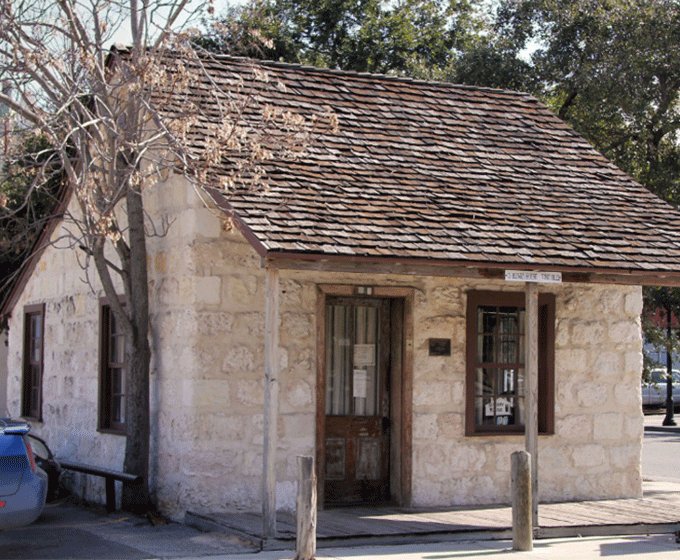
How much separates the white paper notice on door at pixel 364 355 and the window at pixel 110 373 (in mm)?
3000

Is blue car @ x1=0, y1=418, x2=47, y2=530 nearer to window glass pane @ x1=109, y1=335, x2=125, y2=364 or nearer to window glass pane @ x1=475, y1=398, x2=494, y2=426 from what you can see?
window glass pane @ x1=109, y1=335, x2=125, y2=364

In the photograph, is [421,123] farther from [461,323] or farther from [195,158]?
[195,158]

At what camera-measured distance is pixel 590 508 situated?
38.3ft

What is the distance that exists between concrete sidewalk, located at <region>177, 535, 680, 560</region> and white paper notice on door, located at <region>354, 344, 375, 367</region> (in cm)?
272

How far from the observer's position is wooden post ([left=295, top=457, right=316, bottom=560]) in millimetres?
8430

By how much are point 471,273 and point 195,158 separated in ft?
9.67

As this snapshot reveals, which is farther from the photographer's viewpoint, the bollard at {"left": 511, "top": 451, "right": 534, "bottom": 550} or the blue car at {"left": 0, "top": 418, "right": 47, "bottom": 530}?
the bollard at {"left": 511, "top": 451, "right": 534, "bottom": 550}

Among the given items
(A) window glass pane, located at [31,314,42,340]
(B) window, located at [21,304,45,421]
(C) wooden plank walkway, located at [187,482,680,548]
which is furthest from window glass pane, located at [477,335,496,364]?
(B) window, located at [21,304,45,421]

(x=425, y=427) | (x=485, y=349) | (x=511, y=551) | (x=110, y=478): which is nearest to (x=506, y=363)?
(x=485, y=349)

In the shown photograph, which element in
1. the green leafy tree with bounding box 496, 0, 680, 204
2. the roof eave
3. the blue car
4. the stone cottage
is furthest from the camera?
the green leafy tree with bounding box 496, 0, 680, 204

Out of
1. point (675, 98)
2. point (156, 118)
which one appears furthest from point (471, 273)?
point (675, 98)

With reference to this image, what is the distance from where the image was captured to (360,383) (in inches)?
466


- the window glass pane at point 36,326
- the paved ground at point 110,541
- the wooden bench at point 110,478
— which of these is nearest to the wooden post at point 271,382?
the paved ground at point 110,541

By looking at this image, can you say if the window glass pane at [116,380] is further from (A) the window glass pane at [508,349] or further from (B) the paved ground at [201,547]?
(A) the window glass pane at [508,349]
